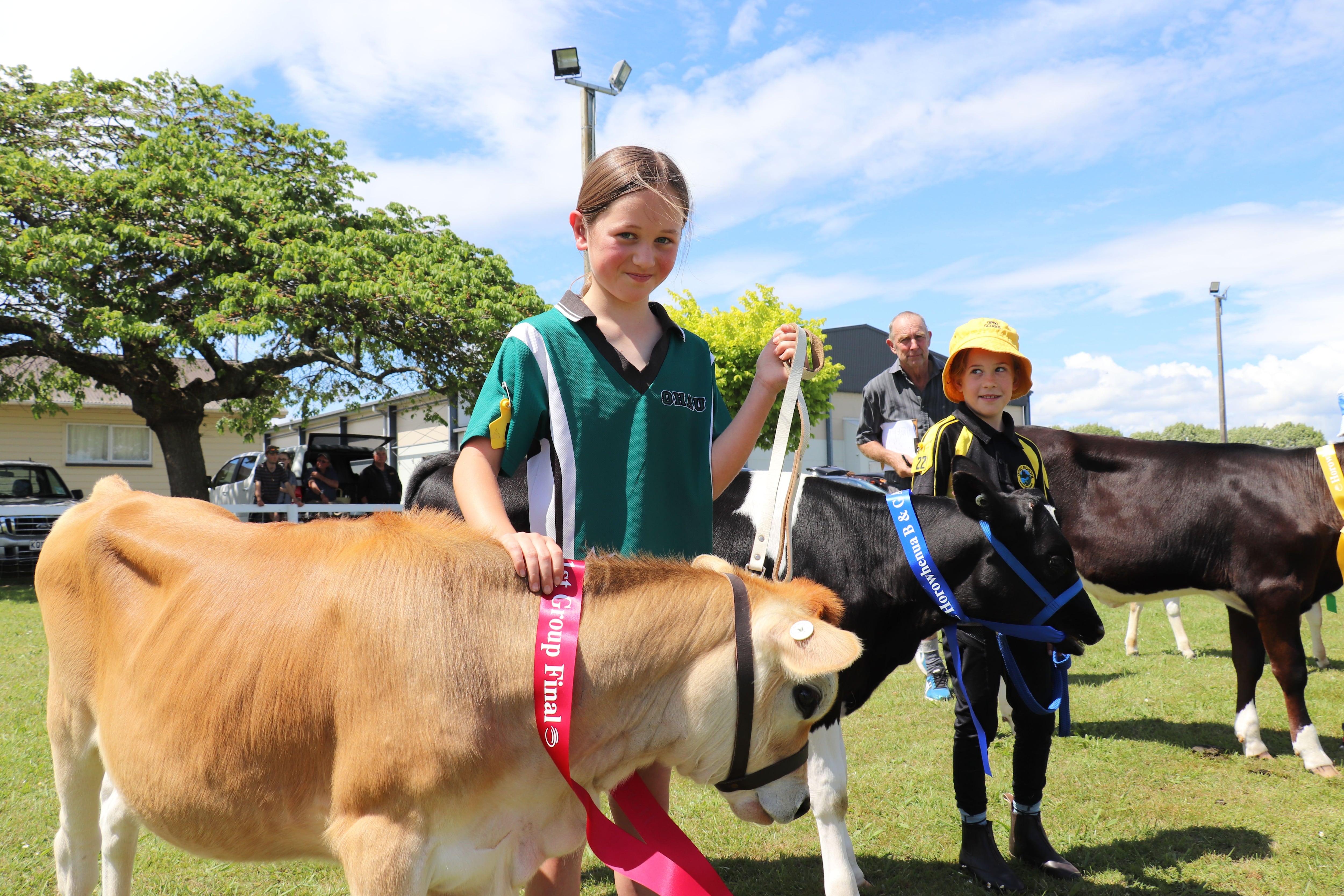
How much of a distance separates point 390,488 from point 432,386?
2.19 m

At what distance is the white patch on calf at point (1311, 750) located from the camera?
15.9 feet

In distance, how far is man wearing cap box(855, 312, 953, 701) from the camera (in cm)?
553

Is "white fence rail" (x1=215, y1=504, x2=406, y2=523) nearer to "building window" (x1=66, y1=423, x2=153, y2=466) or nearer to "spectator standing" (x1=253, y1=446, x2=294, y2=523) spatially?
"spectator standing" (x1=253, y1=446, x2=294, y2=523)

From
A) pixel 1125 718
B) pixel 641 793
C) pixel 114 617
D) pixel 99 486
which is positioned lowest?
pixel 1125 718

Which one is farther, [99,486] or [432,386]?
[432,386]

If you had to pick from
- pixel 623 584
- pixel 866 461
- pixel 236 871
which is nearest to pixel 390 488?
pixel 236 871

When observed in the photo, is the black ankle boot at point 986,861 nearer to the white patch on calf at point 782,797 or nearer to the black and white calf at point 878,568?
the black and white calf at point 878,568

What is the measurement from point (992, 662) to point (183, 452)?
17308 mm

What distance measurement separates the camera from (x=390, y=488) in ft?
54.7

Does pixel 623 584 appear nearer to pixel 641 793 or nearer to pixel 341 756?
pixel 641 793

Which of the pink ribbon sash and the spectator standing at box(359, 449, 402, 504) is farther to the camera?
the spectator standing at box(359, 449, 402, 504)

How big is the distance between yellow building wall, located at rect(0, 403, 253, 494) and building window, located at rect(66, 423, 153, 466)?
0.11m

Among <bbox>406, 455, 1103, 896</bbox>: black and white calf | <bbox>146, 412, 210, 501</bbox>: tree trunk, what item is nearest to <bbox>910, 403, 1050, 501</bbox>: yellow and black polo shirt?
<bbox>406, 455, 1103, 896</bbox>: black and white calf

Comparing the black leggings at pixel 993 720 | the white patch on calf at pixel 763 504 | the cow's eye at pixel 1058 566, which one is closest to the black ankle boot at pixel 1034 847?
the black leggings at pixel 993 720
